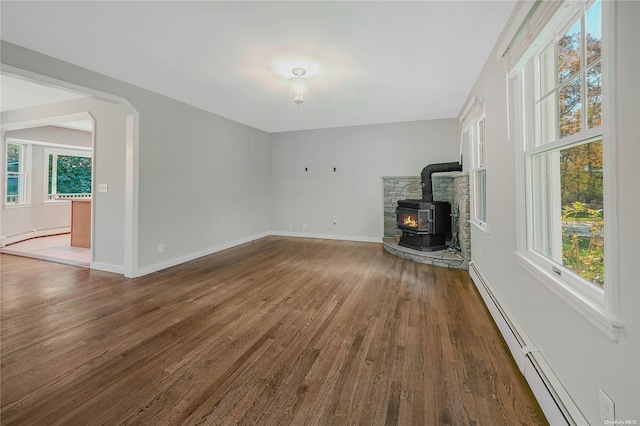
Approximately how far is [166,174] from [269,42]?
269cm

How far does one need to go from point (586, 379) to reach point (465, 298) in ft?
6.37

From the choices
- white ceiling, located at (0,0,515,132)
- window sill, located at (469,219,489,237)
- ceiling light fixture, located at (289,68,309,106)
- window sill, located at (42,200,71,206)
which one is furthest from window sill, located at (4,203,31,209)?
window sill, located at (469,219,489,237)

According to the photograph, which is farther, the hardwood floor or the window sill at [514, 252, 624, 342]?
the hardwood floor

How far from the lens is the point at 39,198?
6.81 meters

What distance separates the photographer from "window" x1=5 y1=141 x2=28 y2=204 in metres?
6.27

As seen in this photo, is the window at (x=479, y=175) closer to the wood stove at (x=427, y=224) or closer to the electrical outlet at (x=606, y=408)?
the wood stove at (x=427, y=224)

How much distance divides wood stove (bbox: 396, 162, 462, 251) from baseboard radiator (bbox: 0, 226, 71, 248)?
8126 millimetres

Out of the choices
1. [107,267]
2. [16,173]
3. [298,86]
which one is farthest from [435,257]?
[16,173]

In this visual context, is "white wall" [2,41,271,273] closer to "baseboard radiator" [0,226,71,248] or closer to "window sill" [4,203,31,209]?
"baseboard radiator" [0,226,71,248]

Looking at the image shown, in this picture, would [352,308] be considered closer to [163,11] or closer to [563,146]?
[563,146]

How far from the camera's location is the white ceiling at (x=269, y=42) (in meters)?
2.19

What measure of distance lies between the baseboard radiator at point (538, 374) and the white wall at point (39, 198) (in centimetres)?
899

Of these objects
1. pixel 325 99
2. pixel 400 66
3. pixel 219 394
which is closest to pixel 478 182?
pixel 400 66

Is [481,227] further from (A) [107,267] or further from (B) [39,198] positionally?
(B) [39,198]
